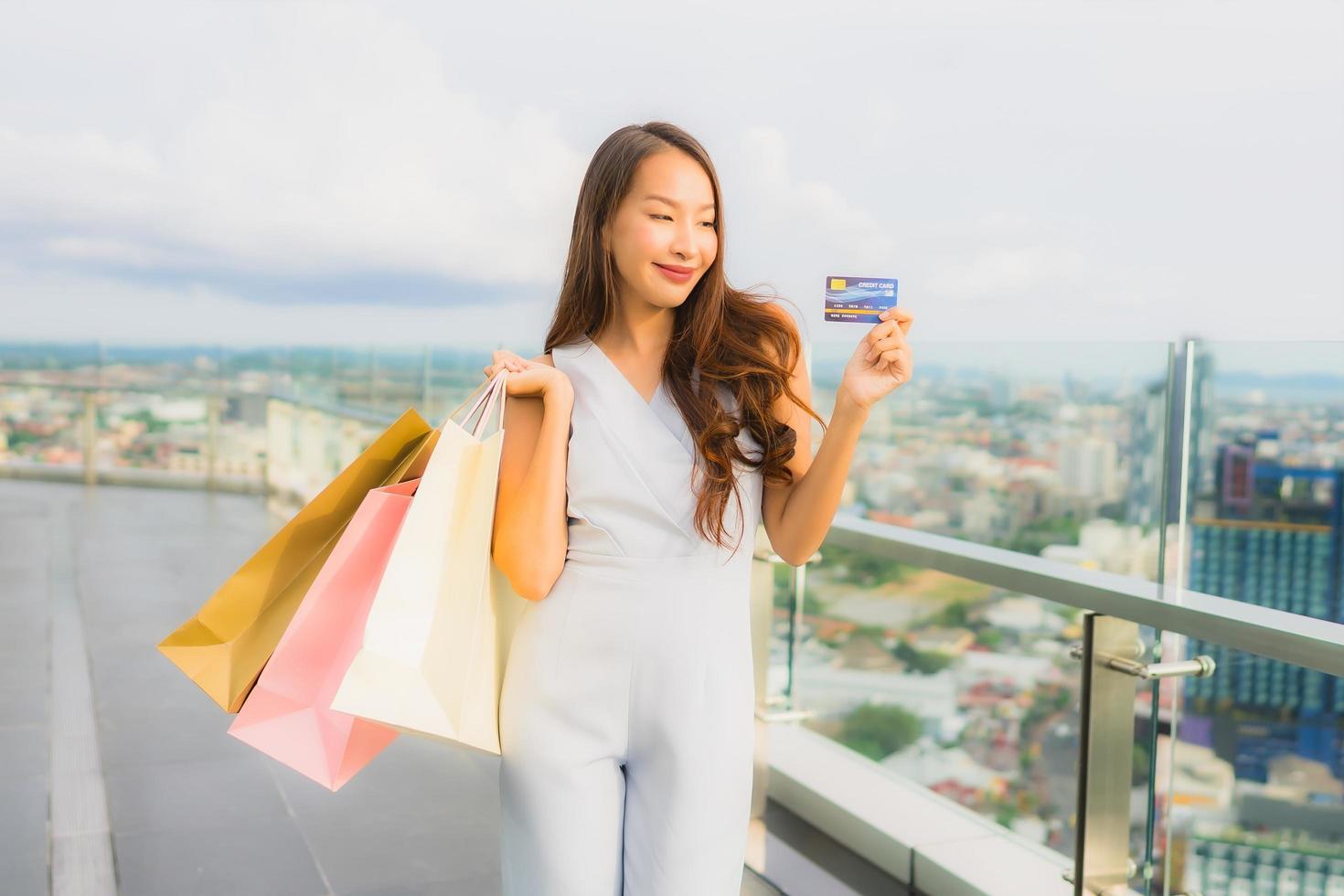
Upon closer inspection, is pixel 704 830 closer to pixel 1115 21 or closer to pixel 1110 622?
pixel 1110 622

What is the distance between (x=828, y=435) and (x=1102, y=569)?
37.3 inches

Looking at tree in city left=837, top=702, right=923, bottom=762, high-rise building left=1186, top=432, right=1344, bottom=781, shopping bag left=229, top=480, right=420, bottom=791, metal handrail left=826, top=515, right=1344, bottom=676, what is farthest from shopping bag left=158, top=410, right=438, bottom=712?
tree in city left=837, top=702, right=923, bottom=762

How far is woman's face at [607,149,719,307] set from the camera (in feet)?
4.35

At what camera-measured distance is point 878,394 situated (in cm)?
123

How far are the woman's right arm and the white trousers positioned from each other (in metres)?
0.04

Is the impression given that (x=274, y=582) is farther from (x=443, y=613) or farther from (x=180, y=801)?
(x=180, y=801)

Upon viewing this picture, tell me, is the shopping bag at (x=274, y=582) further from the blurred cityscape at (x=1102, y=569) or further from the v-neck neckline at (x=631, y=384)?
the blurred cityscape at (x=1102, y=569)

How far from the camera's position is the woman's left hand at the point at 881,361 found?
123 cm

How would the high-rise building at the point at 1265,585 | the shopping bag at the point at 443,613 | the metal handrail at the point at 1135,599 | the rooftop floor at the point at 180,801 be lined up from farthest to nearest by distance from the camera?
the rooftop floor at the point at 180,801
the high-rise building at the point at 1265,585
the metal handrail at the point at 1135,599
the shopping bag at the point at 443,613

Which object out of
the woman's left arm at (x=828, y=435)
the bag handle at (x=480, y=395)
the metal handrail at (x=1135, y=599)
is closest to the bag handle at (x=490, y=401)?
the bag handle at (x=480, y=395)

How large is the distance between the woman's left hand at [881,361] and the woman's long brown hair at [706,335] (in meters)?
0.11

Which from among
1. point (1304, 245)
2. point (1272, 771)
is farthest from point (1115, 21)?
point (1272, 771)

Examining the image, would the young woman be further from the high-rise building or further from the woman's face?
the high-rise building

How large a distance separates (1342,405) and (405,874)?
2460 mm
